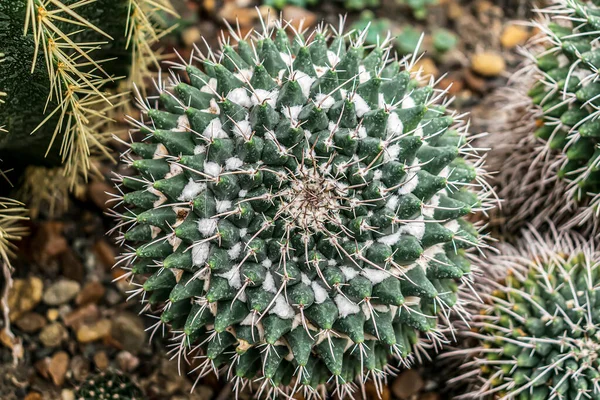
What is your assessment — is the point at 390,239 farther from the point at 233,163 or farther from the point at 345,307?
the point at 233,163

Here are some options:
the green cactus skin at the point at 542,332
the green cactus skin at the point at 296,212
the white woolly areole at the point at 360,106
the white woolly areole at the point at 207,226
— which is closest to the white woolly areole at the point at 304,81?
the green cactus skin at the point at 296,212

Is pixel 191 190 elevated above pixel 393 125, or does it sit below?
below

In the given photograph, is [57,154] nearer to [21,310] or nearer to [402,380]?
[21,310]

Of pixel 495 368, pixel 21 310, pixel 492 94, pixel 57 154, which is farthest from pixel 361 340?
pixel 492 94

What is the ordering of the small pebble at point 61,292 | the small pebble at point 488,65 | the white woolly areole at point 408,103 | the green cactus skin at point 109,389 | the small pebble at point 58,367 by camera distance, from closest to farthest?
the white woolly areole at point 408,103
the green cactus skin at point 109,389
the small pebble at point 58,367
the small pebble at point 61,292
the small pebble at point 488,65

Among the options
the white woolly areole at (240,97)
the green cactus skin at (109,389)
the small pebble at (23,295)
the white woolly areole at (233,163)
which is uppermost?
the white woolly areole at (240,97)

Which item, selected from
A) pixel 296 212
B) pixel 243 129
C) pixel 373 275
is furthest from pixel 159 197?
pixel 373 275

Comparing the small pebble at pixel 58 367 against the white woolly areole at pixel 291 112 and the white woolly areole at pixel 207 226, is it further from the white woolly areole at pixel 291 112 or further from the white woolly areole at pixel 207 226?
the white woolly areole at pixel 291 112

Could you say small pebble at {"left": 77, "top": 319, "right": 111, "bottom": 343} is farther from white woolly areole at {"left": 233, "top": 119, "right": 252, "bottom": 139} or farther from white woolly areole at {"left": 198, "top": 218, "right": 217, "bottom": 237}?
white woolly areole at {"left": 233, "top": 119, "right": 252, "bottom": 139}
